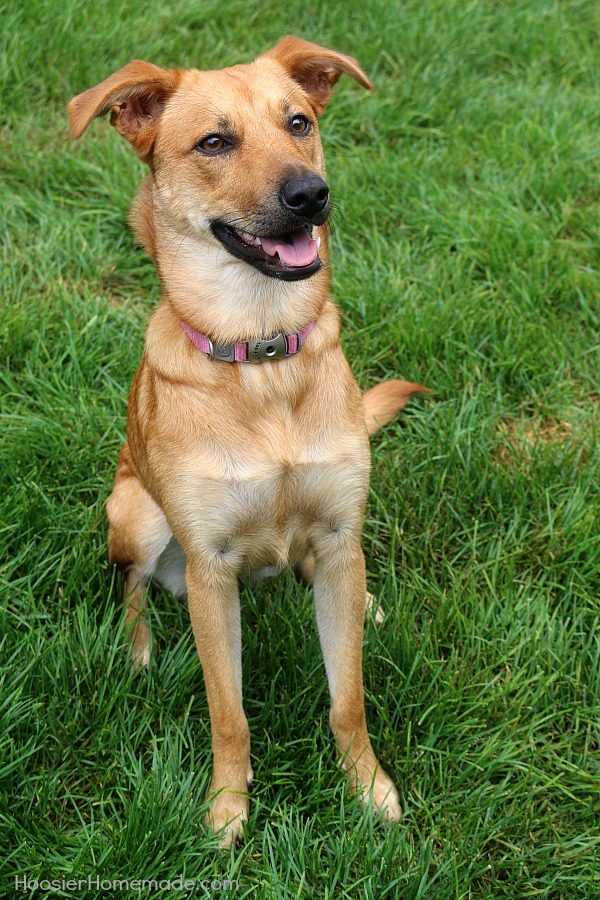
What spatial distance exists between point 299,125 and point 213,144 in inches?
11.9

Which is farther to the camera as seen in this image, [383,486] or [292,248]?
[383,486]

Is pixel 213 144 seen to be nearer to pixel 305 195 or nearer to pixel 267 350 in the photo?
pixel 305 195

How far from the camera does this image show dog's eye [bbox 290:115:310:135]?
9.29 ft

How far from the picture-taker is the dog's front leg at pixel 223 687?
281 centimetres

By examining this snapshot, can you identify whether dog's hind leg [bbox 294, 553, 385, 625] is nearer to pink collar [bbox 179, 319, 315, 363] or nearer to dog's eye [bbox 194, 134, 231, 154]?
pink collar [bbox 179, 319, 315, 363]

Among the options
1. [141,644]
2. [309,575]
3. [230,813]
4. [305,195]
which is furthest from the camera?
[309,575]

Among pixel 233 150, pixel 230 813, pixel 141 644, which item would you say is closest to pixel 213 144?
pixel 233 150

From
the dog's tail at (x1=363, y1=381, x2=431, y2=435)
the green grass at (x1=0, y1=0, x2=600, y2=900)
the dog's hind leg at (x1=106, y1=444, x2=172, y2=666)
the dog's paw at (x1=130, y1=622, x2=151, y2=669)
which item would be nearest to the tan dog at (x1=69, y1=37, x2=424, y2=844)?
the green grass at (x1=0, y1=0, x2=600, y2=900)

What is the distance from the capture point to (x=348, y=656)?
292 centimetres

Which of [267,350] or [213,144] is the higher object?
[213,144]

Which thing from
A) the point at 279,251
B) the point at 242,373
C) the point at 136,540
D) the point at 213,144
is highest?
the point at 213,144

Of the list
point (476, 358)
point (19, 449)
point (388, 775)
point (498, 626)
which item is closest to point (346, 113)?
point (476, 358)

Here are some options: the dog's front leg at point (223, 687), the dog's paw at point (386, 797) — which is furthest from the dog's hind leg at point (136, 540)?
the dog's paw at point (386, 797)

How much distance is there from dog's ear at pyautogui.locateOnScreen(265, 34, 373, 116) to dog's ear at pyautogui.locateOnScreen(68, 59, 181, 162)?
0.39m
